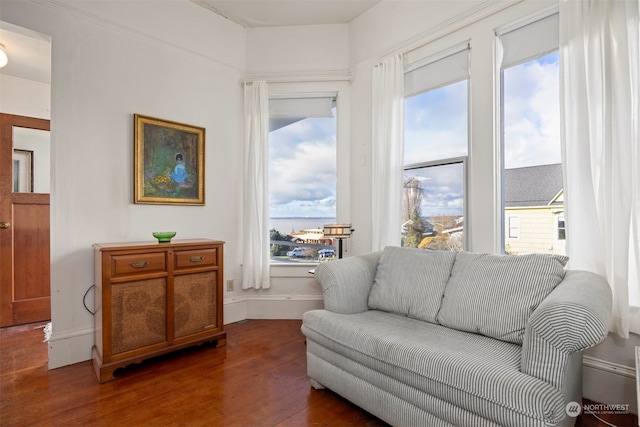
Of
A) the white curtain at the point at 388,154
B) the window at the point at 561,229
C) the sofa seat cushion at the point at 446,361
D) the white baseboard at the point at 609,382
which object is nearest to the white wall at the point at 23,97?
the white curtain at the point at 388,154

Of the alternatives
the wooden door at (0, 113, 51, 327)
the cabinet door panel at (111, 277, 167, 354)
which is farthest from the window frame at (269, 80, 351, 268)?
the wooden door at (0, 113, 51, 327)

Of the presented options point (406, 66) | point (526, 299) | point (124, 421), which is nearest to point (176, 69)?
point (406, 66)

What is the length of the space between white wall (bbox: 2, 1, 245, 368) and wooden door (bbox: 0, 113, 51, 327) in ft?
4.50

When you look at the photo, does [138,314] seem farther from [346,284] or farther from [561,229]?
[561,229]

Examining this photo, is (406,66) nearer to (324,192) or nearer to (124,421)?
(324,192)

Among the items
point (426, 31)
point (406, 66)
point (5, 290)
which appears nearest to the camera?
point (426, 31)

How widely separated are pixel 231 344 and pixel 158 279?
0.85 m

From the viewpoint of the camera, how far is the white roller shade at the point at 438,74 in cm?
272

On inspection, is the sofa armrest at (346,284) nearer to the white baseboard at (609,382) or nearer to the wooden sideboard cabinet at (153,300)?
the wooden sideboard cabinet at (153,300)

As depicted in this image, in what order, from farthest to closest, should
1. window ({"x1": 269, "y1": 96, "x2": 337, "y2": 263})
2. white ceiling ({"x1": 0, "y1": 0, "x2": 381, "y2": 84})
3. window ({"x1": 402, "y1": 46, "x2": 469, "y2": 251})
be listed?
1. window ({"x1": 269, "y1": 96, "x2": 337, "y2": 263})
2. white ceiling ({"x1": 0, "y1": 0, "x2": 381, "y2": 84})
3. window ({"x1": 402, "y1": 46, "x2": 469, "y2": 251})

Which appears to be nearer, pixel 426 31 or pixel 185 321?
pixel 185 321

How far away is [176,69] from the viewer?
10.4 feet

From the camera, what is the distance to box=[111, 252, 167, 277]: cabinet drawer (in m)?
2.37

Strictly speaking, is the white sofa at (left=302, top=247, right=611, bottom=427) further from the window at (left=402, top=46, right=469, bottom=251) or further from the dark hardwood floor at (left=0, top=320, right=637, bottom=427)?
the window at (left=402, top=46, right=469, bottom=251)
